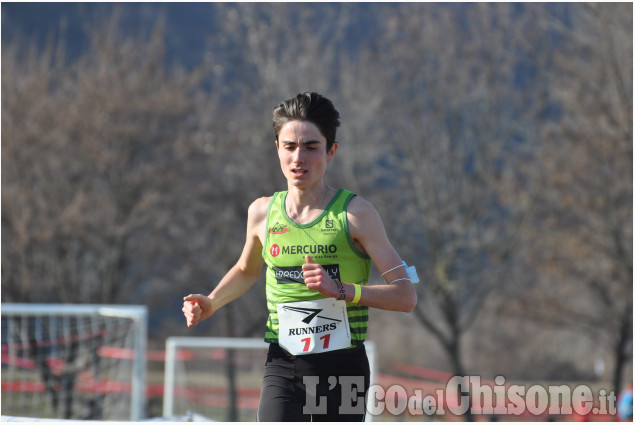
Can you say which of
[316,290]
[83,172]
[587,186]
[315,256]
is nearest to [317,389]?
[316,290]

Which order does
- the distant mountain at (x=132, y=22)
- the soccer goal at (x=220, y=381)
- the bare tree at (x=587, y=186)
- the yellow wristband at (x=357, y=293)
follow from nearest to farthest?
the yellow wristband at (x=357, y=293) → the soccer goal at (x=220, y=381) → the bare tree at (x=587, y=186) → the distant mountain at (x=132, y=22)

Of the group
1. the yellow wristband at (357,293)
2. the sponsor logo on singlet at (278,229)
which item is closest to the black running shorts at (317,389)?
the yellow wristband at (357,293)

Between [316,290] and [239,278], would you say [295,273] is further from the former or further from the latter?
[239,278]

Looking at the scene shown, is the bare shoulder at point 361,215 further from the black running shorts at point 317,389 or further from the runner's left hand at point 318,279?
the black running shorts at point 317,389

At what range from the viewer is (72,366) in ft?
44.9

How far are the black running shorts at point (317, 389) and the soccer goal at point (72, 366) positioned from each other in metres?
8.90

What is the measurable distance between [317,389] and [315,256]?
594 millimetres

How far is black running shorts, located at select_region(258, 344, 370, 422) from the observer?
3420 millimetres

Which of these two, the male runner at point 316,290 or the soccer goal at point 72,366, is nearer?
the male runner at point 316,290

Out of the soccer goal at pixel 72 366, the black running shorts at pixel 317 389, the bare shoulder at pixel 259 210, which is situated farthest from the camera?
the soccer goal at pixel 72 366

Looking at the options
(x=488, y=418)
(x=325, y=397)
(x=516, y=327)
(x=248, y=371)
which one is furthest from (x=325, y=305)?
→ (x=516, y=327)

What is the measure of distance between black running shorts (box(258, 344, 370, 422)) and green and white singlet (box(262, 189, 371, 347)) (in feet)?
0.40

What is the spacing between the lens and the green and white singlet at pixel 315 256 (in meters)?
3.45

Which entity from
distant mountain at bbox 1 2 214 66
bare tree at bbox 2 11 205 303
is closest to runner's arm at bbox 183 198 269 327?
bare tree at bbox 2 11 205 303
